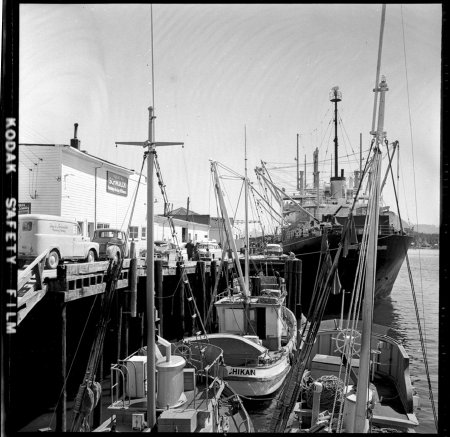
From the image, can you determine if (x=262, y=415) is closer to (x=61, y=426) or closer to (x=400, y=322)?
(x=61, y=426)

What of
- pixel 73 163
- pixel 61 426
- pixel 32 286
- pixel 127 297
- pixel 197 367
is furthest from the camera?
pixel 73 163

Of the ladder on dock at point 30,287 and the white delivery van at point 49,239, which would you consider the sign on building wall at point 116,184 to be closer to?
the white delivery van at point 49,239

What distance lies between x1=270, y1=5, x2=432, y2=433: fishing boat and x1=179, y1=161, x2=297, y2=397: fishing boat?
7.97ft

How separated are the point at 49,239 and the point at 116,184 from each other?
14486 mm

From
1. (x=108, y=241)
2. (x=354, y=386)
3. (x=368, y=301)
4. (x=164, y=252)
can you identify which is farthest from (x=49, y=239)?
(x=164, y=252)

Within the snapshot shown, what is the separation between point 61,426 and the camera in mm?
9625

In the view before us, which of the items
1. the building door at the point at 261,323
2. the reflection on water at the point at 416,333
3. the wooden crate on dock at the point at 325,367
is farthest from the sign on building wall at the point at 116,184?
the wooden crate on dock at the point at 325,367

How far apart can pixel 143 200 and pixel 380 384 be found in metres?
24.1

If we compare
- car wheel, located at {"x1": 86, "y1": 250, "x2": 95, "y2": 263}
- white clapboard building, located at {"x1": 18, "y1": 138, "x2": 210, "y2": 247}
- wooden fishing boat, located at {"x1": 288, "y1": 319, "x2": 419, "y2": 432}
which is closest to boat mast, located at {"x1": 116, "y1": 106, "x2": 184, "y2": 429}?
wooden fishing boat, located at {"x1": 288, "y1": 319, "x2": 419, "y2": 432}

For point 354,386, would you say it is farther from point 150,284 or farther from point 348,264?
point 348,264

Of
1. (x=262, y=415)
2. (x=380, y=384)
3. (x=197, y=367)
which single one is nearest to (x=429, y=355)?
(x=380, y=384)

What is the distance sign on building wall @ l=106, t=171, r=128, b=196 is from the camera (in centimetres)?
2769

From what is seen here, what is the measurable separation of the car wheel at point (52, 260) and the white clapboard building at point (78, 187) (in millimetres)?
4344

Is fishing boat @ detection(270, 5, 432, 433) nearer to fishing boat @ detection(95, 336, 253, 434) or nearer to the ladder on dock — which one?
fishing boat @ detection(95, 336, 253, 434)
